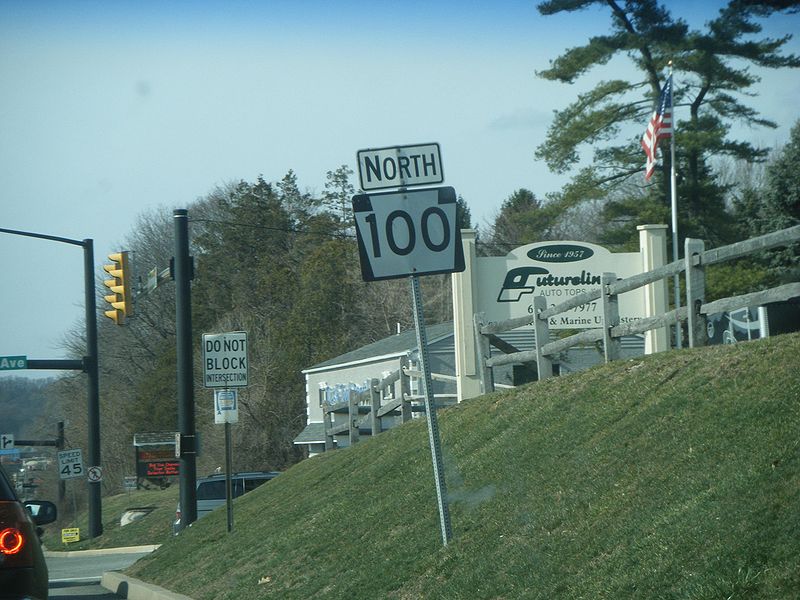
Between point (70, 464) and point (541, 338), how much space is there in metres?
25.2

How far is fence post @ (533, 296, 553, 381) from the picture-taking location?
48.5ft

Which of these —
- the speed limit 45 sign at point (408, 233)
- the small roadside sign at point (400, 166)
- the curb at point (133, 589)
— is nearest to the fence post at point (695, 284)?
the speed limit 45 sign at point (408, 233)

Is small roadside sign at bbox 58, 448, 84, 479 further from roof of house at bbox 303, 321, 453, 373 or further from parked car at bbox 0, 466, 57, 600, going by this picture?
parked car at bbox 0, 466, 57, 600

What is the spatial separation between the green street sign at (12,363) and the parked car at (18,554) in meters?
22.0

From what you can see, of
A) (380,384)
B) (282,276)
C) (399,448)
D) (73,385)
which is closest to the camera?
(399,448)

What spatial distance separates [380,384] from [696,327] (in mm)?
10476

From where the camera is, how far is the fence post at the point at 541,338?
14.8 metres

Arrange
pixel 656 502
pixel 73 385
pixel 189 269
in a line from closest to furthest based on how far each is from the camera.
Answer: pixel 656 502 < pixel 189 269 < pixel 73 385

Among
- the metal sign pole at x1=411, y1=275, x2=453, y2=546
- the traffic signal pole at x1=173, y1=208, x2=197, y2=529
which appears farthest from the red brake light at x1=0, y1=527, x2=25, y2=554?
the traffic signal pole at x1=173, y1=208, x2=197, y2=529

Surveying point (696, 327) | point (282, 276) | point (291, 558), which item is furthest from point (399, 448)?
point (282, 276)

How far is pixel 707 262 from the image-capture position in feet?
38.4

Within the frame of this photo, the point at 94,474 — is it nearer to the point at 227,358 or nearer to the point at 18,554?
the point at 227,358

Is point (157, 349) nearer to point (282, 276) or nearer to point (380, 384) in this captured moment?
point (282, 276)

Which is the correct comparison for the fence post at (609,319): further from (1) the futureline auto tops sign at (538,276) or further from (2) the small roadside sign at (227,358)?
(2) the small roadside sign at (227,358)
